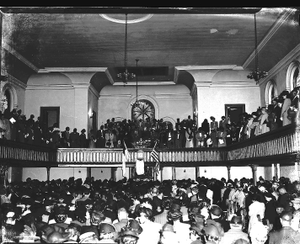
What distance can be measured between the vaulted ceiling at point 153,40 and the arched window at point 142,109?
4.69 m

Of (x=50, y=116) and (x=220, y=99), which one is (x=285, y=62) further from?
(x=50, y=116)

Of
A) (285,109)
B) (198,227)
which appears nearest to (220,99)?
(285,109)

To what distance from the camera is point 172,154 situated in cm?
2089

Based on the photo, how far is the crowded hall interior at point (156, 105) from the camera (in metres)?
13.5

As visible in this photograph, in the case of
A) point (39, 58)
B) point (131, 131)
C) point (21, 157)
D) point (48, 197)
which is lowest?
point (48, 197)

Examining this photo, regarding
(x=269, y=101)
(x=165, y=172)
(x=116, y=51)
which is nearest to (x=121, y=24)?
(x=116, y=51)

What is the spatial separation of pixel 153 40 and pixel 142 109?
9.48 m

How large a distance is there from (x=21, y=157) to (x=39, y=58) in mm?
7178

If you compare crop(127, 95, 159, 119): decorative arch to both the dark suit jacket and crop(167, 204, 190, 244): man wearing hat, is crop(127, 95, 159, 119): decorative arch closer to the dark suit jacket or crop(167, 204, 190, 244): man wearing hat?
crop(167, 204, 190, 244): man wearing hat

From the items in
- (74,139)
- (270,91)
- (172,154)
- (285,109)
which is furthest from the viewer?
(270,91)

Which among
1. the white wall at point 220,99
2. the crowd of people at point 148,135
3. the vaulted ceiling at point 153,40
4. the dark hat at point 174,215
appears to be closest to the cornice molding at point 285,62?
the vaulted ceiling at point 153,40

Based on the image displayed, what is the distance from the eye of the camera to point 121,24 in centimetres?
1702

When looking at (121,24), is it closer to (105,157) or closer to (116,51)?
(116,51)

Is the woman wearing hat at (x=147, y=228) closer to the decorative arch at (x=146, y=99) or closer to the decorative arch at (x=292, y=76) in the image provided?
the decorative arch at (x=292, y=76)
